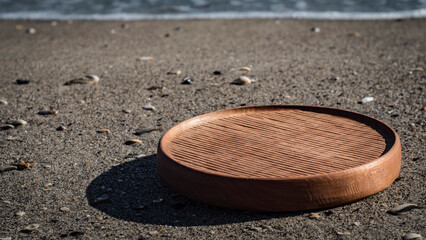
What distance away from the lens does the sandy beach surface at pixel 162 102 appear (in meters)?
2.24

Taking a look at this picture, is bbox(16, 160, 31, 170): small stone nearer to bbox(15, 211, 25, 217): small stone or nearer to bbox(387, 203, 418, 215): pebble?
bbox(15, 211, 25, 217): small stone

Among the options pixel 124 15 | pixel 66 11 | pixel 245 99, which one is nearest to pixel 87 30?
pixel 124 15

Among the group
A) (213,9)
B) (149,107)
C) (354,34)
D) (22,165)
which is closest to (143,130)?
(149,107)

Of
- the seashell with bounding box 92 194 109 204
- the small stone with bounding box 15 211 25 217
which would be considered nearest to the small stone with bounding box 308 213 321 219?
the seashell with bounding box 92 194 109 204

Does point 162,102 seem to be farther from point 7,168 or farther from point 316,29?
point 316,29

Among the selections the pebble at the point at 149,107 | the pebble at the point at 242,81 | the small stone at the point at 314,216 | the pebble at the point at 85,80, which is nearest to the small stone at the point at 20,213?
the small stone at the point at 314,216

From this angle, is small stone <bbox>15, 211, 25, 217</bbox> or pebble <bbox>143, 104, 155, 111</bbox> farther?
pebble <bbox>143, 104, 155, 111</bbox>

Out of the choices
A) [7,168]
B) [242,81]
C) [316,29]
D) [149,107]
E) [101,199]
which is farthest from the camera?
[316,29]

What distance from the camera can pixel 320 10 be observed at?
8.29 meters

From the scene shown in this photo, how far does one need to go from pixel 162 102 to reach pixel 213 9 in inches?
204

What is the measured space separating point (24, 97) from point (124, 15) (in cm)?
449

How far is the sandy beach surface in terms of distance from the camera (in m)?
2.24

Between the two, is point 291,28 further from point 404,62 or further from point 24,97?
point 24,97

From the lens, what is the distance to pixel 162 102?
398cm
